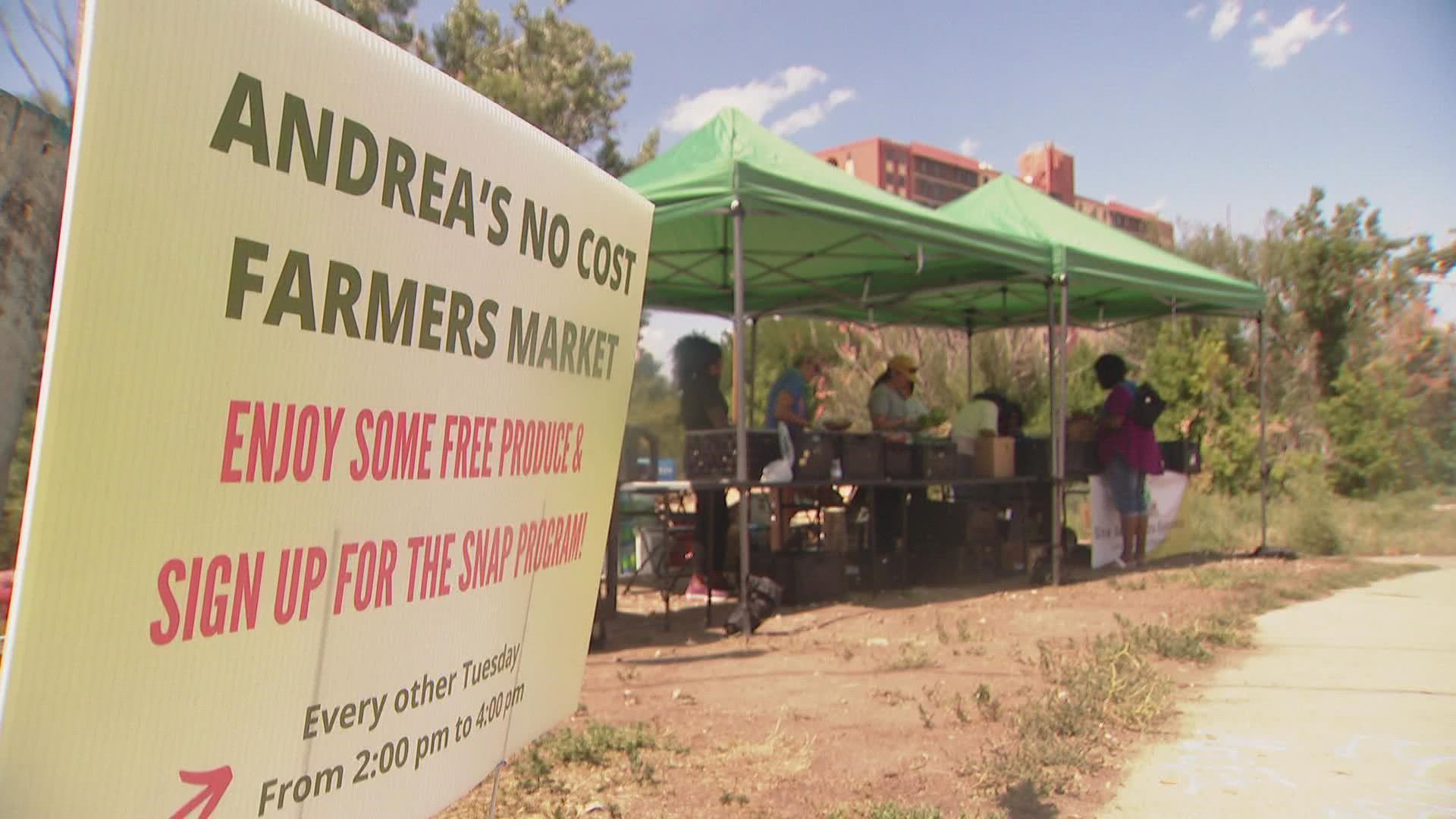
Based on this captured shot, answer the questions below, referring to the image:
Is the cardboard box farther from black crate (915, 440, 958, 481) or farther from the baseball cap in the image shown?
the baseball cap

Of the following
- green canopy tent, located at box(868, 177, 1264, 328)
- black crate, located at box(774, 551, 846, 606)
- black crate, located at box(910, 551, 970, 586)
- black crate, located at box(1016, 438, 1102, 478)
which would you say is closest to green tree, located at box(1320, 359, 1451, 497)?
green canopy tent, located at box(868, 177, 1264, 328)

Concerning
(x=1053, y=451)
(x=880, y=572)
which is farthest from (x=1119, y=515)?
(x=880, y=572)

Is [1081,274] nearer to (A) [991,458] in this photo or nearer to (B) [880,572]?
(A) [991,458]

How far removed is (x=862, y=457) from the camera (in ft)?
27.6

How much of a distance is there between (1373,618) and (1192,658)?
2.40m

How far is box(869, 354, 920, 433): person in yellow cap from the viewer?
29.8ft

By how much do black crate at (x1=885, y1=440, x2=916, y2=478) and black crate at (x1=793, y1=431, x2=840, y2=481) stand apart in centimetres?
81

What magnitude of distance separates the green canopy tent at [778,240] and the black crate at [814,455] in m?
0.60

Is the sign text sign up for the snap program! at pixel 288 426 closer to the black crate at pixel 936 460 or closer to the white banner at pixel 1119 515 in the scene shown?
the black crate at pixel 936 460

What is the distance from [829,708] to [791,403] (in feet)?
10.8

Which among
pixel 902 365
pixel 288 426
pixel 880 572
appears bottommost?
pixel 880 572

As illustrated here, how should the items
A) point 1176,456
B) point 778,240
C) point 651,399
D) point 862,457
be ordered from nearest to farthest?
point 862,457, point 778,240, point 1176,456, point 651,399

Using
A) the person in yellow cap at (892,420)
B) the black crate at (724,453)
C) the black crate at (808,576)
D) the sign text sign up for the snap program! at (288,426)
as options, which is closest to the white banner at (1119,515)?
the person in yellow cap at (892,420)

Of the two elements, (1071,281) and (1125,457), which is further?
(1125,457)
